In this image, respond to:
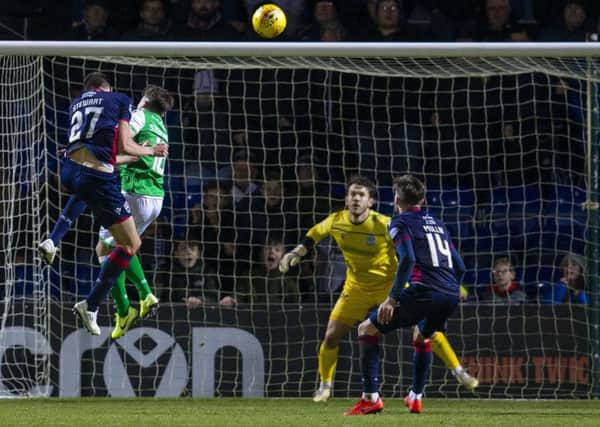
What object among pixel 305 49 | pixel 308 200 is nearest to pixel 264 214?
pixel 308 200

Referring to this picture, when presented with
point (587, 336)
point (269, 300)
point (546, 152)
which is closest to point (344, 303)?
point (269, 300)

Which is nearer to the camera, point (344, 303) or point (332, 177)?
point (344, 303)

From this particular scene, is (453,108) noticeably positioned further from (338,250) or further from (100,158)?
(100,158)

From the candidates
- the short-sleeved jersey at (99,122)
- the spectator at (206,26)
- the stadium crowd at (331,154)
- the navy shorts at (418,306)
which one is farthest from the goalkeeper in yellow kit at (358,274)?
the spectator at (206,26)

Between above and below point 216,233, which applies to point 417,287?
below

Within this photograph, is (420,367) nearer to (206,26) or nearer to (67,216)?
(67,216)

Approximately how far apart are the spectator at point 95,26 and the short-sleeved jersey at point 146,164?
3.24 m

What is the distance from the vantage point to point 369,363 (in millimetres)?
9812

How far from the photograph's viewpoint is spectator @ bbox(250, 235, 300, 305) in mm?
12250

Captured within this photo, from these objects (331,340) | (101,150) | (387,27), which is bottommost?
(331,340)

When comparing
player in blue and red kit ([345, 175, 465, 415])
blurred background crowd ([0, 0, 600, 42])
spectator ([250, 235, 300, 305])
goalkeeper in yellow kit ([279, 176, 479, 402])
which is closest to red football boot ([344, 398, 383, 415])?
player in blue and red kit ([345, 175, 465, 415])

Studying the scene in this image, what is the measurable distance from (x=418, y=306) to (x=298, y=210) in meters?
3.32

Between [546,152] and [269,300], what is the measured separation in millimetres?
2997

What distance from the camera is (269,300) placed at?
1242 cm
